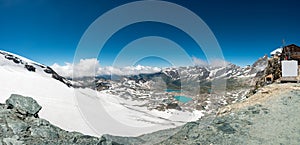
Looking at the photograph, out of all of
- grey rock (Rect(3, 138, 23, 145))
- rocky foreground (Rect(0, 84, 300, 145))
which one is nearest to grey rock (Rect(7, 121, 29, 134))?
rocky foreground (Rect(0, 84, 300, 145))

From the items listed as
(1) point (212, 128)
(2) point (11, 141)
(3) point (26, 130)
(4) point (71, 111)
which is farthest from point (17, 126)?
(4) point (71, 111)

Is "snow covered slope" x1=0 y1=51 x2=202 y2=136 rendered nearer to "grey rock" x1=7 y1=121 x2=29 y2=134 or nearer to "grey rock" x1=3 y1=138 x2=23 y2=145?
"grey rock" x1=7 y1=121 x2=29 y2=134

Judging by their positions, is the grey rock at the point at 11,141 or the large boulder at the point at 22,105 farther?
the large boulder at the point at 22,105

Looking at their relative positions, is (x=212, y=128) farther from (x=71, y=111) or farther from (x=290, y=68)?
(x=71, y=111)

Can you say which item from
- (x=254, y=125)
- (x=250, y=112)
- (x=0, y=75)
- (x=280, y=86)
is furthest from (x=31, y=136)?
(x=0, y=75)

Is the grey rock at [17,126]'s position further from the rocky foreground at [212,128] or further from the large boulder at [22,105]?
the large boulder at [22,105]

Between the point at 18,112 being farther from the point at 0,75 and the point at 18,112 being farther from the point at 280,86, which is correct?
the point at 0,75

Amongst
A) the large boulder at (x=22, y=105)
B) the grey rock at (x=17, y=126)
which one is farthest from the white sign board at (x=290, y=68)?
the grey rock at (x=17, y=126)

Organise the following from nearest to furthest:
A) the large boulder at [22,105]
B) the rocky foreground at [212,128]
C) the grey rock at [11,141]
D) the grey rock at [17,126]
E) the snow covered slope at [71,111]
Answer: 1. the grey rock at [11,141]
2. the rocky foreground at [212,128]
3. the grey rock at [17,126]
4. the large boulder at [22,105]
5. the snow covered slope at [71,111]
